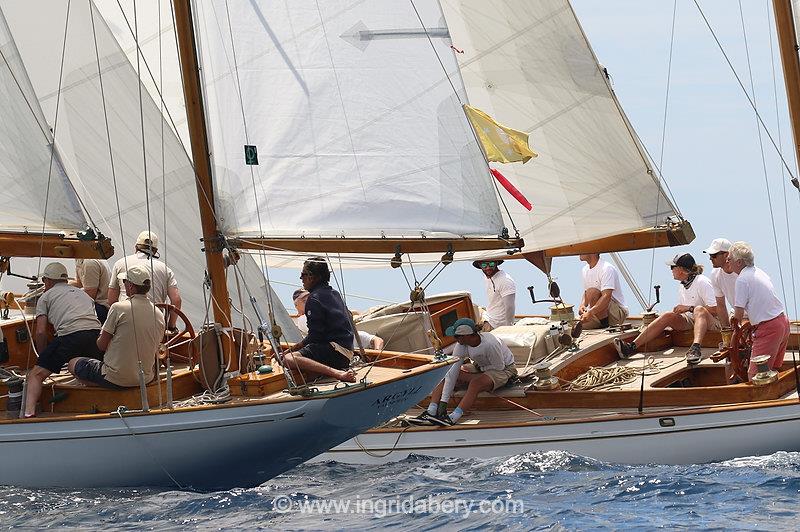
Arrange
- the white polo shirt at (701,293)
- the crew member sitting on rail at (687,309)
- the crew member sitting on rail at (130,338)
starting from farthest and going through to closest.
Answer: the white polo shirt at (701,293) → the crew member sitting on rail at (687,309) → the crew member sitting on rail at (130,338)

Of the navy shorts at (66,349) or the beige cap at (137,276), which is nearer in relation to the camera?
the beige cap at (137,276)

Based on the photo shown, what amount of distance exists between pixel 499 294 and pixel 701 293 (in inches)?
79.6

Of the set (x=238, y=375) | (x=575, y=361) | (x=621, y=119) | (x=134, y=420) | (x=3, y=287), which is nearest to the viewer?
(x=134, y=420)

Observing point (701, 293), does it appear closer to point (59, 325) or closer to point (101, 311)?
point (101, 311)

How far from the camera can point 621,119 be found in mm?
14812

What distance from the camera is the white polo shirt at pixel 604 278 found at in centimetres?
1571

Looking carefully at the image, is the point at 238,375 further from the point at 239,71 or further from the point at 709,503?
the point at 709,503

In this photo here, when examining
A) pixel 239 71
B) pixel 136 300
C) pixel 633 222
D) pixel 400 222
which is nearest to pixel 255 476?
pixel 136 300

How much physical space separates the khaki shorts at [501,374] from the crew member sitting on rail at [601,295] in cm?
248

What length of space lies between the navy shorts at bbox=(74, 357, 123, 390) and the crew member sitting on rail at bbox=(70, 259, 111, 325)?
4.98ft

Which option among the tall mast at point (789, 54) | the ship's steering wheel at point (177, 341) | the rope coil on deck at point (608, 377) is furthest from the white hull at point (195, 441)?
the tall mast at point (789, 54)

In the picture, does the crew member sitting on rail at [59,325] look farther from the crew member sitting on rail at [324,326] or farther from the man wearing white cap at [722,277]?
the man wearing white cap at [722,277]

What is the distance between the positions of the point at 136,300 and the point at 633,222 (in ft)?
17.8

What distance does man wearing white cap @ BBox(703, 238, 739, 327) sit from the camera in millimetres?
13188
